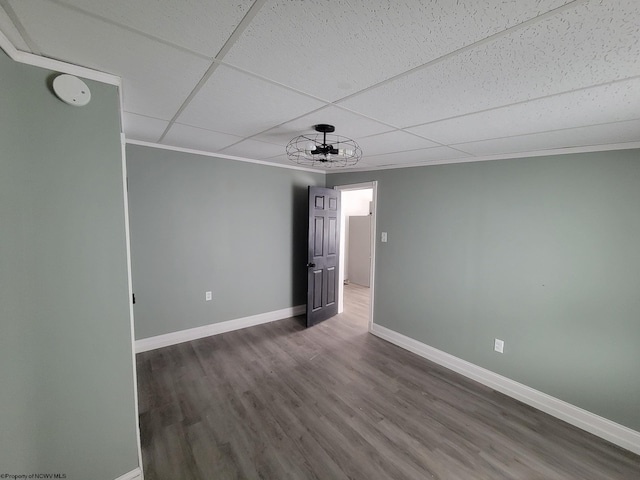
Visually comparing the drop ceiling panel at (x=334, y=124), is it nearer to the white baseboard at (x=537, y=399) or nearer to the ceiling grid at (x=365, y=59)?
the ceiling grid at (x=365, y=59)

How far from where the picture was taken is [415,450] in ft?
6.42

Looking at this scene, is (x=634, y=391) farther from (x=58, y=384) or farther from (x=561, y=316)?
(x=58, y=384)

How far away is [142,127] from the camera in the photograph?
7.62 ft

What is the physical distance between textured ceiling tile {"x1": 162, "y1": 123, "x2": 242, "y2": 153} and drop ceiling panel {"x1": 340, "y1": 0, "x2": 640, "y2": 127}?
4.80 feet

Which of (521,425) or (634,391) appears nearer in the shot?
(634,391)

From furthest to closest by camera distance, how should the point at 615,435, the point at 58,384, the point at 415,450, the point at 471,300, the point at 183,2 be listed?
the point at 471,300 → the point at 615,435 → the point at 415,450 → the point at 58,384 → the point at 183,2

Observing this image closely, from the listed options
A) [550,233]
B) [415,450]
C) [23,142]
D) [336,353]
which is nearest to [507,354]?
[550,233]

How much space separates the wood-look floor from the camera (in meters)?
1.82

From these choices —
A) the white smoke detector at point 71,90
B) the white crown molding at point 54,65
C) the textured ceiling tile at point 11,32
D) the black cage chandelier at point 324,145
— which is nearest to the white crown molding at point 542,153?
the black cage chandelier at point 324,145

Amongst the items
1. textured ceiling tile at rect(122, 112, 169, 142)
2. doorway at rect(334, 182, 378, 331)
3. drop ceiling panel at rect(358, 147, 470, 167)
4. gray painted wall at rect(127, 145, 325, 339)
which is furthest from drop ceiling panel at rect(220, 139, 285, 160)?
doorway at rect(334, 182, 378, 331)

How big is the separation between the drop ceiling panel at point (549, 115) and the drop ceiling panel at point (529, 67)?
118 millimetres

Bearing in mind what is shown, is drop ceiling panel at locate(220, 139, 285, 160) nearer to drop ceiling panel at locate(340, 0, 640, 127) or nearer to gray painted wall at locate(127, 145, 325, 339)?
gray painted wall at locate(127, 145, 325, 339)

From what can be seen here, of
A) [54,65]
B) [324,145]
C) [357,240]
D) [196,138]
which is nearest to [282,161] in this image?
[196,138]

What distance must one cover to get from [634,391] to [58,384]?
12.6 ft
